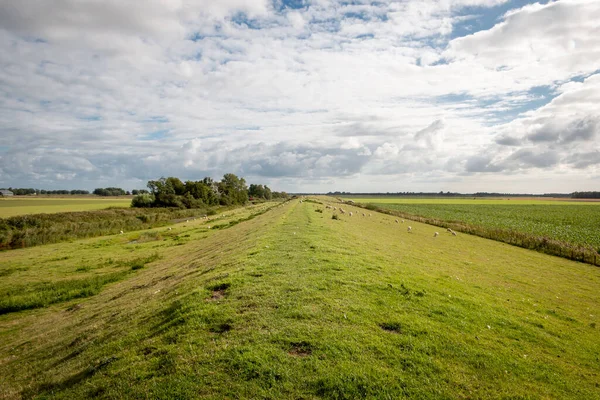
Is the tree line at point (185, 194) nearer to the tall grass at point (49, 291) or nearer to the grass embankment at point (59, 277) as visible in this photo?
the grass embankment at point (59, 277)

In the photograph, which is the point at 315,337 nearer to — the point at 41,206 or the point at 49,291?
the point at 49,291

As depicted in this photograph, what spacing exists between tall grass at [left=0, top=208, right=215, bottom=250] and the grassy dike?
3064cm

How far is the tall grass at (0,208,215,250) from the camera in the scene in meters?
38.9

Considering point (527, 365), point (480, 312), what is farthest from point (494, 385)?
point (480, 312)

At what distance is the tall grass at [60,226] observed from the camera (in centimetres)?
3891

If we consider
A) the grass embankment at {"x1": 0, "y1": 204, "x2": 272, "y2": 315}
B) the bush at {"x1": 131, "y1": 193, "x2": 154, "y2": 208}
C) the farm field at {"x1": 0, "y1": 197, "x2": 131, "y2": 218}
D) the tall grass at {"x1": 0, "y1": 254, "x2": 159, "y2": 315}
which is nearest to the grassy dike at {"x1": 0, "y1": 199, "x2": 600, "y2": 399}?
the tall grass at {"x1": 0, "y1": 254, "x2": 159, "y2": 315}

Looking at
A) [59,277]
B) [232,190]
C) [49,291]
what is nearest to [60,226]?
[59,277]

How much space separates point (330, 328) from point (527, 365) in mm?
5175

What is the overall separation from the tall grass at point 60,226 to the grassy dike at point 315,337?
30639mm

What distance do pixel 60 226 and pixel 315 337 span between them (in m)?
56.1

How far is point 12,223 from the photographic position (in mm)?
46062

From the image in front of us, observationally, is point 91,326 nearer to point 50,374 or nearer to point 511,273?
point 50,374

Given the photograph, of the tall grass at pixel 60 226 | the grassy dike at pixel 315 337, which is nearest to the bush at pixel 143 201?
the tall grass at pixel 60 226

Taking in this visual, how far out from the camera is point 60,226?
48.0 metres
